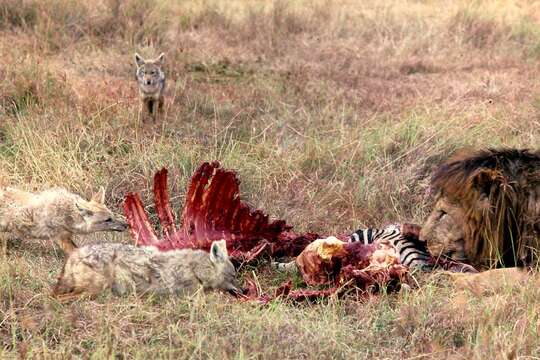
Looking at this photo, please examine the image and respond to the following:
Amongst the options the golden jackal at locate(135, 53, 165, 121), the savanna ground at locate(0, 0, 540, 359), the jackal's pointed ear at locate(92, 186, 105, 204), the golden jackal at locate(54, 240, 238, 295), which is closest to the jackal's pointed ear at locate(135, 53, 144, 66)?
the golden jackal at locate(135, 53, 165, 121)

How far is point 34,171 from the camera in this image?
7.79 meters

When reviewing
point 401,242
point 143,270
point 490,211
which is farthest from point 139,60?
point 490,211

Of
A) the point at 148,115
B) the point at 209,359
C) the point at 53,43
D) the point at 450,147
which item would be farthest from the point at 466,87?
the point at 209,359

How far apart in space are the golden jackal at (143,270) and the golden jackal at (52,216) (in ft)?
3.69

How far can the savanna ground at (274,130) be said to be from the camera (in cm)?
491

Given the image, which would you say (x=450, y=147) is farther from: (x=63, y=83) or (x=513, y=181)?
(x=63, y=83)

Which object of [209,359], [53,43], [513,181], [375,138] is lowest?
[53,43]

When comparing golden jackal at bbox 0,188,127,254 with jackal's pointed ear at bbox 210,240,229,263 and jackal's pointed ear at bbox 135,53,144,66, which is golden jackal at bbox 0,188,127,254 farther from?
jackal's pointed ear at bbox 135,53,144,66

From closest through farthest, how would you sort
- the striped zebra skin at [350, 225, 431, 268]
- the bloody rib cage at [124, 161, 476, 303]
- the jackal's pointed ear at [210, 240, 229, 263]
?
the jackal's pointed ear at [210, 240, 229, 263]
the striped zebra skin at [350, 225, 431, 268]
the bloody rib cage at [124, 161, 476, 303]

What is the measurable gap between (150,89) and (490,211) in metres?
4.77

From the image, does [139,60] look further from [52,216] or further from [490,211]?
[490,211]

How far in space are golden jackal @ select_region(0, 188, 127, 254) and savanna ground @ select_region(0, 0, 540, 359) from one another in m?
0.13

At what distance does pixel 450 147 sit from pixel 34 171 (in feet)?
12.2

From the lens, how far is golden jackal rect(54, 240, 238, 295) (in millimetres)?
5379
